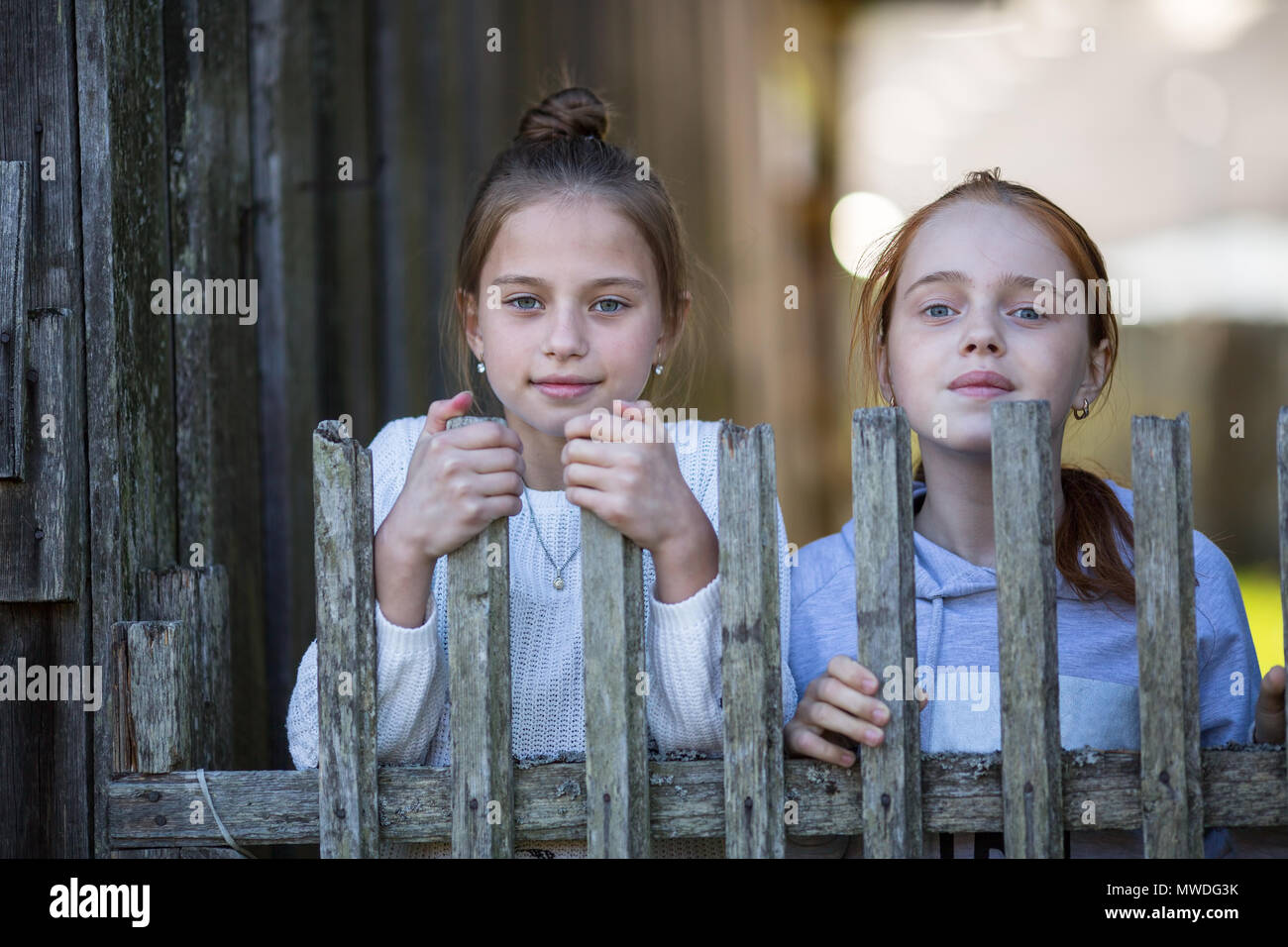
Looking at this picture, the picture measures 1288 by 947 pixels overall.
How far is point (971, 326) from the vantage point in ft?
7.64

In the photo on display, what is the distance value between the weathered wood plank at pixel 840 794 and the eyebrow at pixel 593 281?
91 cm

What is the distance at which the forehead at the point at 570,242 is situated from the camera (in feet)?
7.88

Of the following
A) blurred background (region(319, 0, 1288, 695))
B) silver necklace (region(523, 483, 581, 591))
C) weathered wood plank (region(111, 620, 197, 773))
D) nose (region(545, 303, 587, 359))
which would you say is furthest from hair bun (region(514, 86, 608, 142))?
blurred background (region(319, 0, 1288, 695))

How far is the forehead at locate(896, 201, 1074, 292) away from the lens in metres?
2.38

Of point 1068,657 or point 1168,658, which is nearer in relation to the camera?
point 1168,658

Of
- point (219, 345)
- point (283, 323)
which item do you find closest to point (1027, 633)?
point (219, 345)

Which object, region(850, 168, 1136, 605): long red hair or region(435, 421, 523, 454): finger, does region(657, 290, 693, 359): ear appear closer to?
region(850, 168, 1136, 605): long red hair

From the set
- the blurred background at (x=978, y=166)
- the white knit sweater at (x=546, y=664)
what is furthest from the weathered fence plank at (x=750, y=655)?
the blurred background at (x=978, y=166)

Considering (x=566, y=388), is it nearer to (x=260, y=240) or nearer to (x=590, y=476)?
(x=590, y=476)

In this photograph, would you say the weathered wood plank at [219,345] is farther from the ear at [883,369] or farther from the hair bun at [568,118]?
the ear at [883,369]

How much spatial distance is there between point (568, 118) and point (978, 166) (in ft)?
15.3

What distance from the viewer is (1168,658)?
185 centimetres
